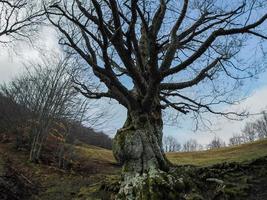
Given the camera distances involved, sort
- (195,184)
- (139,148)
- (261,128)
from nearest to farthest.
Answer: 1. (195,184)
2. (139,148)
3. (261,128)

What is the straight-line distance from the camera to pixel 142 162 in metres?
9.12

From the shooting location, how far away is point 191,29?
11781 mm

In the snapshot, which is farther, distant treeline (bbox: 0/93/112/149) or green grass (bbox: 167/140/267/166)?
green grass (bbox: 167/140/267/166)

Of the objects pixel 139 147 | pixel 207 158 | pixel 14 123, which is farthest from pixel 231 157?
pixel 139 147

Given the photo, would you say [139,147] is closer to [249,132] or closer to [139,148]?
[139,148]

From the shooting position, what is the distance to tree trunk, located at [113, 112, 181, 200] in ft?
27.4

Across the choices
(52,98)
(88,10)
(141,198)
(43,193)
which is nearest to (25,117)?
(52,98)

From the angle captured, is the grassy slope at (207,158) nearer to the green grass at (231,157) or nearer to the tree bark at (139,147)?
the green grass at (231,157)

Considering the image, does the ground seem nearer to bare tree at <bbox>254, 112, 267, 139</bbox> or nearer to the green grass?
the green grass

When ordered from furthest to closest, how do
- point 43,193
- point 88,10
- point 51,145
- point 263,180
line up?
point 51,145
point 43,193
point 88,10
point 263,180

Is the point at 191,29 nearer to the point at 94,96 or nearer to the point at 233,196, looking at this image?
the point at 94,96

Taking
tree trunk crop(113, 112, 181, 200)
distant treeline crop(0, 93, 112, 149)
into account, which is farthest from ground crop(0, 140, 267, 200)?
distant treeline crop(0, 93, 112, 149)

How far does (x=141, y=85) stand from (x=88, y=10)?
3.16m

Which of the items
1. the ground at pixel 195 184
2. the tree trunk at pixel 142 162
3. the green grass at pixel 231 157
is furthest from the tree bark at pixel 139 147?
the green grass at pixel 231 157
